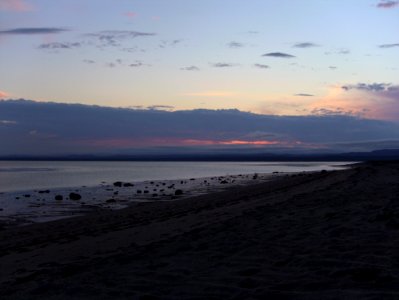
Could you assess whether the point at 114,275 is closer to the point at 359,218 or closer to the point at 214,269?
the point at 214,269

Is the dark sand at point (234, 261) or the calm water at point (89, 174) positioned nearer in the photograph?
the dark sand at point (234, 261)

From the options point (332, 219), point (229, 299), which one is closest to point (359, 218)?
point (332, 219)

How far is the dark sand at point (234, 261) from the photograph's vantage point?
562cm

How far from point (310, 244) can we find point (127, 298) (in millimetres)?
3367

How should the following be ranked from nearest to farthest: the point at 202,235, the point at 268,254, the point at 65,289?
the point at 65,289, the point at 268,254, the point at 202,235

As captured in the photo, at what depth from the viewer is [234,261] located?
23.0 feet

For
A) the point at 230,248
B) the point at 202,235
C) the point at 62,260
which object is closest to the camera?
the point at 230,248

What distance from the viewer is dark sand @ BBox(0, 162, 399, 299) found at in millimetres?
5621

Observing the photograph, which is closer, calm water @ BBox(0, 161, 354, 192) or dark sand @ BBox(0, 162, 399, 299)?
dark sand @ BBox(0, 162, 399, 299)

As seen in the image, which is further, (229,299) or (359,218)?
(359,218)

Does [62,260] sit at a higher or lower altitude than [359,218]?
lower

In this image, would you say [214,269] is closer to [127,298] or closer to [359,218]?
[127,298]

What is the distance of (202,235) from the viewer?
31.5 feet

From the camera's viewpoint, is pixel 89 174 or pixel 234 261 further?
pixel 89 174
